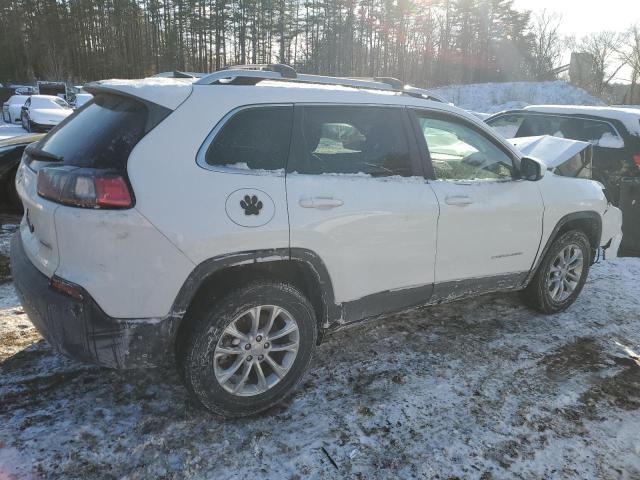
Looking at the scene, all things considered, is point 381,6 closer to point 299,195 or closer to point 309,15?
point 309,15

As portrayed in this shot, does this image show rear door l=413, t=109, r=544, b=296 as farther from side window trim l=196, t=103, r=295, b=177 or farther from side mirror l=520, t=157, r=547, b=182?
side window trim l=196, t=103, r=295, b=177

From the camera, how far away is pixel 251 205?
2.48 meters

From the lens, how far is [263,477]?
2328mm

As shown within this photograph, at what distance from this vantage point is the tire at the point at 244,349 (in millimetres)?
2506

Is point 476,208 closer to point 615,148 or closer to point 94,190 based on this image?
point 94,190

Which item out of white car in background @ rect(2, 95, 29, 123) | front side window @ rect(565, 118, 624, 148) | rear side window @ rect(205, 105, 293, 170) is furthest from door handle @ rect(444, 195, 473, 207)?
white car in background @ rect(2, 95, 29, 123)

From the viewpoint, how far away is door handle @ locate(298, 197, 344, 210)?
2643 mm

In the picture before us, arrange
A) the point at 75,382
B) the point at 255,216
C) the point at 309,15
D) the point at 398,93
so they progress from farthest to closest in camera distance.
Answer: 1. the point at 309,15
2. the point at 398,93
3. the point at 75,382
4. the point at 255,216

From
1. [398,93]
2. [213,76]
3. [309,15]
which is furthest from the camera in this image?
[309,15]

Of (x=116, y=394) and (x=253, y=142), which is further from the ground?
(x=253, y=142)

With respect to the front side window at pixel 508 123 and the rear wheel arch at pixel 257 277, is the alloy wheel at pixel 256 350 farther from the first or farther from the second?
the front side window at pixel 508 123

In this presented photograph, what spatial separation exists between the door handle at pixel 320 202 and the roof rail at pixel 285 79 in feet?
2.47

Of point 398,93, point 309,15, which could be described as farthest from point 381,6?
point 398,93

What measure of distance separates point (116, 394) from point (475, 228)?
8.38 feet
